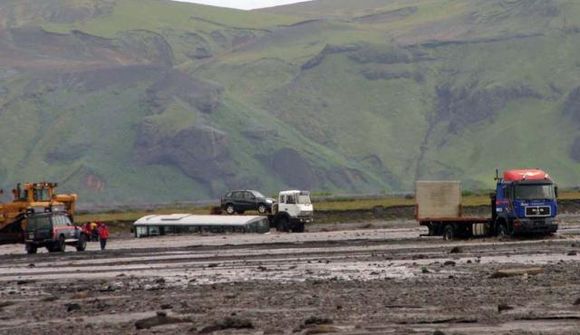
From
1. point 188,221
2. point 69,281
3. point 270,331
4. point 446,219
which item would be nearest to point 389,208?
point 188,221

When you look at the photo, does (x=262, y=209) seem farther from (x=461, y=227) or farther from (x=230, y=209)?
(x=461, y=227)

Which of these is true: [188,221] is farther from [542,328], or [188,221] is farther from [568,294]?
[542,328]

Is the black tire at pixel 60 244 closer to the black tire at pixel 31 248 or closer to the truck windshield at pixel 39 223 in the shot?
the black tire at pixel 31 248

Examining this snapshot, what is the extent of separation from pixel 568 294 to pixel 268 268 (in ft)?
59.6

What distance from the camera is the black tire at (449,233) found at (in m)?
75.8

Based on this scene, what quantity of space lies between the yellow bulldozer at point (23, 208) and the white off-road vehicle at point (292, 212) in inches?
706

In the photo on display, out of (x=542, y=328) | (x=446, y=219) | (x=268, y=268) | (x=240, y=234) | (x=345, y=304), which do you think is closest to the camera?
(x=542, y=328)

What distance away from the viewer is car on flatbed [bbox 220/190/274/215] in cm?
11362

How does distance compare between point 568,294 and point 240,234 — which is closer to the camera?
point 568,294

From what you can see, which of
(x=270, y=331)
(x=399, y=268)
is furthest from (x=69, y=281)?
(x=270, y=331)

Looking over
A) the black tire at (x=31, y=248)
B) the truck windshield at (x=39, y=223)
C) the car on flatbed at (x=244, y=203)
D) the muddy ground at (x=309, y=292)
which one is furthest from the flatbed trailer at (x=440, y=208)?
the car on flatbed at (x=244, y=203)

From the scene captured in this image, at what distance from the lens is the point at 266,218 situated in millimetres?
103312

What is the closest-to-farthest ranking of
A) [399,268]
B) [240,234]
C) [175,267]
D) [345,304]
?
[345,304] < [399,268] < [175,267] < [240,234]

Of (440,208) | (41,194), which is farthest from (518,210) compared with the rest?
(41,194)
